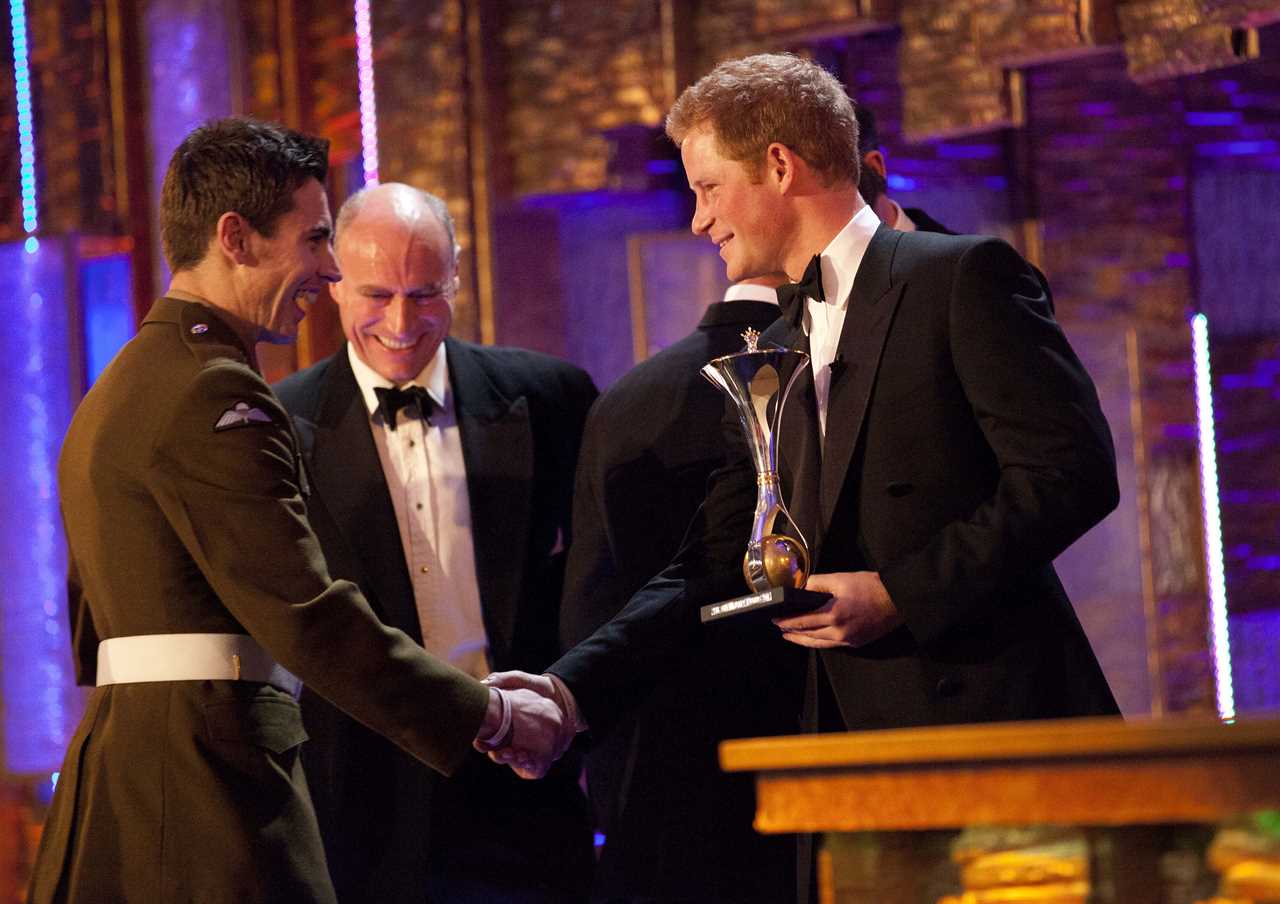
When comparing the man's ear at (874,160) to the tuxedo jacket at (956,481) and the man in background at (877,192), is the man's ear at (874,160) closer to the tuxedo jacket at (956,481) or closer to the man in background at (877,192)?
the man in background at (877,192)

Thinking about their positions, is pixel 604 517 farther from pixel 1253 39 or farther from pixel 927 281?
pixel 1253 39

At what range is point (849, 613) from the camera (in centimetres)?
251

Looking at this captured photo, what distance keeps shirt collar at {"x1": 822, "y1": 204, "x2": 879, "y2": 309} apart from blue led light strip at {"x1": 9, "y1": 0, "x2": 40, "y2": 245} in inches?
138

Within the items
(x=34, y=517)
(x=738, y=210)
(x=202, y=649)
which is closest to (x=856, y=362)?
(x=738, y=210)

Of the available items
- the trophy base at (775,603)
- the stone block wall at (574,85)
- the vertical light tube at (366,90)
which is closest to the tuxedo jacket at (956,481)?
the trophy base at (775,603)

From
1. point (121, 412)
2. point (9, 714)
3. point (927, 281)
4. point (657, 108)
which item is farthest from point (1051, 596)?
point (9, 714)

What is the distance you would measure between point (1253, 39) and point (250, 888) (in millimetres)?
2633

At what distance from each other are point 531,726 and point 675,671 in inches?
14.6

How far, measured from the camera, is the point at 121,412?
2.72 m

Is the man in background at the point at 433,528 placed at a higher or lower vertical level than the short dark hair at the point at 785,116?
lower

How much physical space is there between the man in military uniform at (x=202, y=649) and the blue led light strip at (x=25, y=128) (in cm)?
295

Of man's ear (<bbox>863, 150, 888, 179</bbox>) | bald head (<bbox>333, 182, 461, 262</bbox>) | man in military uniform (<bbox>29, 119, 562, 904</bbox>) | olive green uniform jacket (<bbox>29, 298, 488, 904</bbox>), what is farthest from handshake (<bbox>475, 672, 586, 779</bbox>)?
man's ear (<bbox>863, 150, 888, 179</bbox>)

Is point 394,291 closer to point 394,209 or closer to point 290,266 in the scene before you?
point 394,209

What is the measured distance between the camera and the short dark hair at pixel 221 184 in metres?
2.93
